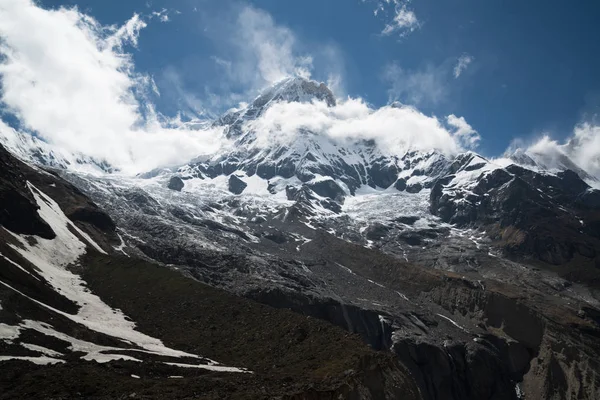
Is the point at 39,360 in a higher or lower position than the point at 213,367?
lower

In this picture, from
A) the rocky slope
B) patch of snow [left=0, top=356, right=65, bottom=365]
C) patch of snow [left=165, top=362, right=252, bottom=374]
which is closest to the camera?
the rocky slope

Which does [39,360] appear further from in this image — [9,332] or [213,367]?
[213,367]

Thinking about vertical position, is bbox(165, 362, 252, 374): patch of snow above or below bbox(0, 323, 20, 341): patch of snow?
above

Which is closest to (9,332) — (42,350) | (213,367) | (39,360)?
(42,350)

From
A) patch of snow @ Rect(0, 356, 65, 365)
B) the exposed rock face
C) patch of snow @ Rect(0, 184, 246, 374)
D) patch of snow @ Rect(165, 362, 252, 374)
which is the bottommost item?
patch of snow @ Rect(0, 356, 65, 365)

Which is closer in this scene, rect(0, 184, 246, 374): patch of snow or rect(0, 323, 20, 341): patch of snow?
rect(0, 323, 20, 341): patch of snow

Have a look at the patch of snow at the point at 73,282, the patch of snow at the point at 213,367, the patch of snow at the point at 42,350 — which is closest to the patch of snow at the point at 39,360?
the patch of snow at the point at 42,350

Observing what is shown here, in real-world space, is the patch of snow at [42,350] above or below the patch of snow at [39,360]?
above

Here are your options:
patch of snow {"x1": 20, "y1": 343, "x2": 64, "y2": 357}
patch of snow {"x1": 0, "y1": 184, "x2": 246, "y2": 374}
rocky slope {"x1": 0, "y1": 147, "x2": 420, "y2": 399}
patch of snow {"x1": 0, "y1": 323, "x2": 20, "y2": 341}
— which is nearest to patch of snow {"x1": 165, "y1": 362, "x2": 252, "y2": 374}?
rocky slope {"x1": 0, "y1": 147, "x2": 420, "y2": 399}

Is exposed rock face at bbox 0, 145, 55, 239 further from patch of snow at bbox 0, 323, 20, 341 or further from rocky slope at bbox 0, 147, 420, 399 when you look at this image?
patch of snow at bbox 0, 323, 20, 341

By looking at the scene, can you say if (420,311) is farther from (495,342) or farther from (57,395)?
(57,395)

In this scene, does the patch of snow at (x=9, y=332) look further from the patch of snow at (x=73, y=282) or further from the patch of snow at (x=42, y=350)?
the patch of snow at (x=73, y=282)

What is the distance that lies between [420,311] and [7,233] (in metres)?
142

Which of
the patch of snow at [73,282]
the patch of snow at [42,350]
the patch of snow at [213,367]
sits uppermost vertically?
the patch of snow at [73,282]
